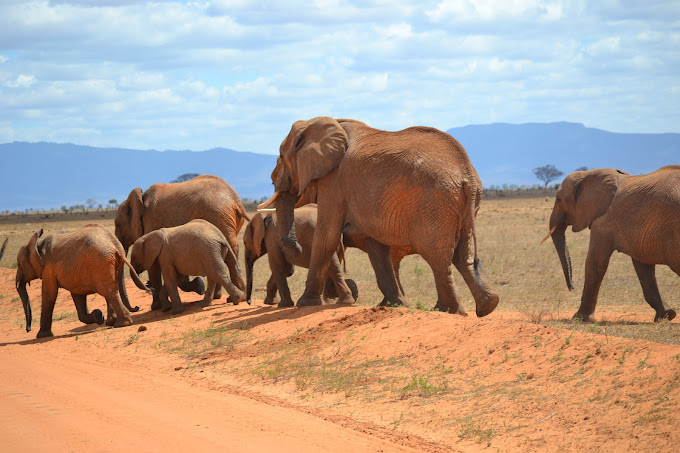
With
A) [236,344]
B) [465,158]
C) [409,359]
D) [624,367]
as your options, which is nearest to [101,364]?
[236,344]

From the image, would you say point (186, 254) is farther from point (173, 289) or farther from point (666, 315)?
point (666, 315)

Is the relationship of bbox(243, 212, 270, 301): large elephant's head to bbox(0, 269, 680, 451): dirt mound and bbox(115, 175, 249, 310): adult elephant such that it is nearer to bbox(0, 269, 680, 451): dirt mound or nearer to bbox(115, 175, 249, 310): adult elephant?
bbox(115, 175, 249, 310): adult elephant

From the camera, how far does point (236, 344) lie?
11.8 meters

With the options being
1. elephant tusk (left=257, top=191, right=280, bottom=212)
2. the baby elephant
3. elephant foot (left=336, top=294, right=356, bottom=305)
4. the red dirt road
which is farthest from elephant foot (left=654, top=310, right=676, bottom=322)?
the red dirt road

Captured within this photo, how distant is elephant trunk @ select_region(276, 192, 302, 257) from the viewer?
1373cm

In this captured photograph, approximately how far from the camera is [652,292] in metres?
13.9

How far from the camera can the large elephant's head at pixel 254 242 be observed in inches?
595

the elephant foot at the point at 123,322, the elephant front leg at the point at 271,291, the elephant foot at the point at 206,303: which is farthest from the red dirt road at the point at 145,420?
the elephant front leg at the point at 271,291

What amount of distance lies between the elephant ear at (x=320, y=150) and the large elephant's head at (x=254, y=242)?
2141mm

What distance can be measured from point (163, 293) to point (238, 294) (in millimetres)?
1542

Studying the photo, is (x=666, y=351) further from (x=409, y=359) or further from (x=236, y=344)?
(x=236, y=344)

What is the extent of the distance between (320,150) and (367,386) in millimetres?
4552

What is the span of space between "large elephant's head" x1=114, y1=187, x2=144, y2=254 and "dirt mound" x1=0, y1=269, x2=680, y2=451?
4964mm

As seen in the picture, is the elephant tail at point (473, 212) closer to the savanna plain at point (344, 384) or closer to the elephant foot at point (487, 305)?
the elephant foot at point (487, 305)
